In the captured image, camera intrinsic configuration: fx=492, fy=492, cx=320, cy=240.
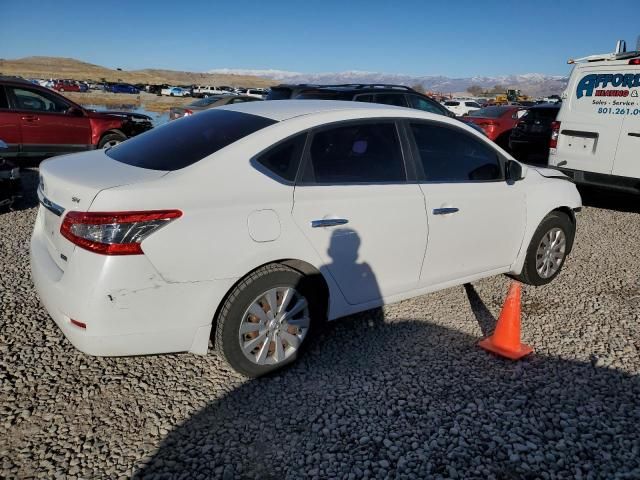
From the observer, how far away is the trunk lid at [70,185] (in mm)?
2590

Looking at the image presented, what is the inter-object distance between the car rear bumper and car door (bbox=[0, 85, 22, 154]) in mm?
7669

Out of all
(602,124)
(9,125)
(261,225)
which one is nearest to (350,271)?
(261,225)

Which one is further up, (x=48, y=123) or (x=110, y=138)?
(x=48, y=123)

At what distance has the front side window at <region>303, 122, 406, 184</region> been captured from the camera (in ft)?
10.3

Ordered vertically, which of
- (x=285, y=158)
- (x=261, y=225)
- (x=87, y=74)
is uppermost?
(x=87, y=74)

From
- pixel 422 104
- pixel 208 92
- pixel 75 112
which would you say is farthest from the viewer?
pixel 208 92

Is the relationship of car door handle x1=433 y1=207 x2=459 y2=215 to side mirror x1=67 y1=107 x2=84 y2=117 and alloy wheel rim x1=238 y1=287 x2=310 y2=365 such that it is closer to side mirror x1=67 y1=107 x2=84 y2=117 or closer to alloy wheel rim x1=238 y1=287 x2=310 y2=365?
alloy wheel rim x1=238 y1=287 x2=310 y2=365

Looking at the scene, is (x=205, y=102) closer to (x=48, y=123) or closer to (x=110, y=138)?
(x=110, y=138)

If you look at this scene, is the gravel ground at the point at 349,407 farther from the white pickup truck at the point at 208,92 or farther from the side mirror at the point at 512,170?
the white pickup truck at the point at 208,92

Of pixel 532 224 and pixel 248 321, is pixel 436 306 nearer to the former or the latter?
pixel 532 224

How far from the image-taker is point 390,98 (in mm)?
9688

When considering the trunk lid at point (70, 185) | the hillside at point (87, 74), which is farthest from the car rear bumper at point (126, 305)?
the hillside at point (87, 74)

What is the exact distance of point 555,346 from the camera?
3727mm

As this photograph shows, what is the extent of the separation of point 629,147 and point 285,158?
605 centimetres
